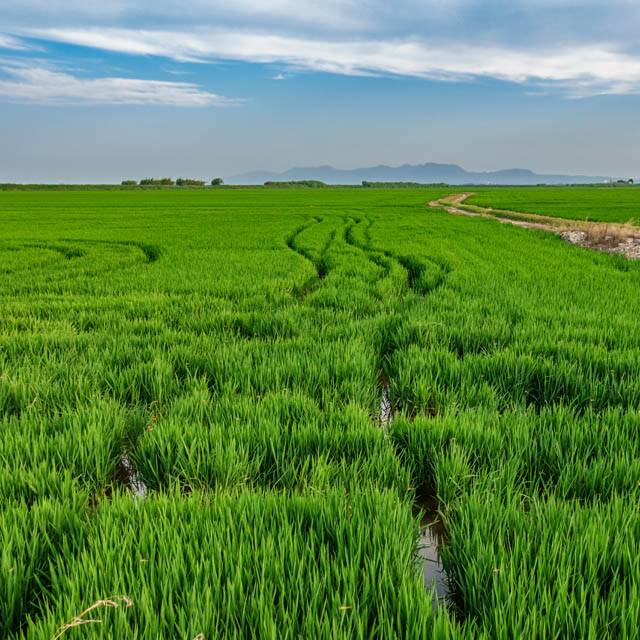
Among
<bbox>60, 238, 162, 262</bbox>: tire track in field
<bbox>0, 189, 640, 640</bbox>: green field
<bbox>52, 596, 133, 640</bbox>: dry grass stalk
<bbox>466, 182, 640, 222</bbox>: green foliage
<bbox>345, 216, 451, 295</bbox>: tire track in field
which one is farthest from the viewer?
<bbox>466, 182, 640, 222</bbox>: green foliage

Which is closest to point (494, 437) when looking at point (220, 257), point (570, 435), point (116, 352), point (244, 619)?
point (570, 435)

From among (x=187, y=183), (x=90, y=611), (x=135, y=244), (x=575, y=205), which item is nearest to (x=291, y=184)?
(x=187, y=183)

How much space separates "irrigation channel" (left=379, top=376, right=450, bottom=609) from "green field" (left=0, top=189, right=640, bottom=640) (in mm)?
53

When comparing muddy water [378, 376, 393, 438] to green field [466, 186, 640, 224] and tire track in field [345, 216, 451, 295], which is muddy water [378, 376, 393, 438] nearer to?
tire track in field [345, 216, 451, 295]

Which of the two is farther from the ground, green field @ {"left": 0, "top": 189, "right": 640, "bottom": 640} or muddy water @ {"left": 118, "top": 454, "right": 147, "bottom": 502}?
green field @ {"left": 0, "top": 189, "right": 640, "bottom": 640}

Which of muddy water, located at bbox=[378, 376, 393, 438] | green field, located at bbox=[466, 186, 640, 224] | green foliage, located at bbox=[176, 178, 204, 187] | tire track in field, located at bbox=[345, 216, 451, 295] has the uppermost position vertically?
green foliage, located at bbox=[176, 178, 204, 187]

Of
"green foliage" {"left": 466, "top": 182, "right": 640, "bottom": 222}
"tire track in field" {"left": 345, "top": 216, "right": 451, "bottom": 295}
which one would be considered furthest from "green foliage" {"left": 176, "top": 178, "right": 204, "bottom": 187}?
"tire track in field" {"left": 345, "top": 216, "right": 451, "bottom": 295}

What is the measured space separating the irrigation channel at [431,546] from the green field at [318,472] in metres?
0.05

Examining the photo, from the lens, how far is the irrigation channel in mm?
1538

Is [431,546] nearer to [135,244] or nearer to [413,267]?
[413,267]

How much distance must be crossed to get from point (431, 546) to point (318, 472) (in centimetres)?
58

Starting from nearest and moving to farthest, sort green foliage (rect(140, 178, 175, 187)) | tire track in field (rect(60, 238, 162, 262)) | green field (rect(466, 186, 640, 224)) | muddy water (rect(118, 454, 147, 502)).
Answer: muddy water (rect(118, 454, 147, 502)) → tire track in field (rect(60, 238, 162, 262)) → green field (rect(466, 186, 640, 224)) → green foliage (rect(140, 178, 175, 187))

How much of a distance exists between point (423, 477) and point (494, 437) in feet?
1.53

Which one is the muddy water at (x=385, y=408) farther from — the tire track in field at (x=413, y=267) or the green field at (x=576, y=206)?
the green field at (x=576, y=206)
